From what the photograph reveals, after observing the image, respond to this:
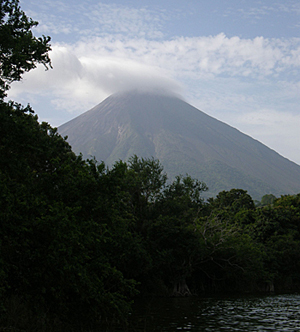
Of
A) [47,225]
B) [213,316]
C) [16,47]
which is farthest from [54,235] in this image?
[213,316]

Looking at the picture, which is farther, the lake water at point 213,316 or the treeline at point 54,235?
the lake water at point 213,316

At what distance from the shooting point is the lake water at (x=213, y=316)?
66.5ft

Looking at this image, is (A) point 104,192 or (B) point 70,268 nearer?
(B) point 70,268

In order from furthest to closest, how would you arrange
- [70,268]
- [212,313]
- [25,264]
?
[212,313]
[25,264]
[70,268]

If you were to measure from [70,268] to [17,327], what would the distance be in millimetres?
2771

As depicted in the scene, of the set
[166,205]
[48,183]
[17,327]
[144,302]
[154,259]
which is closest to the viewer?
[17,327]

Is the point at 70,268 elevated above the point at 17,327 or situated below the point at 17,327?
above

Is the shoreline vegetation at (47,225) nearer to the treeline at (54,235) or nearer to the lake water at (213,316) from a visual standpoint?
the treeline at (54,235)

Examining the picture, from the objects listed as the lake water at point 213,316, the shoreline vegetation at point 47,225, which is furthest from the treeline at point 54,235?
the lake water at point 213,316

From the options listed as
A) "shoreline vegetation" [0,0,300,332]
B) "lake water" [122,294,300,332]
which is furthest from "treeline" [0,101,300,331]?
"lake water" [122,294,300,332]

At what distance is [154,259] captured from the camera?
118 ft

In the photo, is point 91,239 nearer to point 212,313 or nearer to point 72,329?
point 72,329

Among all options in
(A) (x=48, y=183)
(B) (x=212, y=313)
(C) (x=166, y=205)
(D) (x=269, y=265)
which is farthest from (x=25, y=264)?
(D) (x=269, y=265)

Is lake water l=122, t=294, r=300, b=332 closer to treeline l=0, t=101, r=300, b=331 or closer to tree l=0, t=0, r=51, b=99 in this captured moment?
treeline l=0, t=101, r=300, b=331
